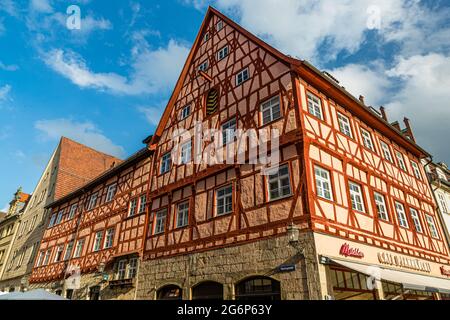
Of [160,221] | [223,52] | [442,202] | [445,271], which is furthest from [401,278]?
[223,52]

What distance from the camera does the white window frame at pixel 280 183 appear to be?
9719 millimetres

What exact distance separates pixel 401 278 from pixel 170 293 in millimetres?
8401

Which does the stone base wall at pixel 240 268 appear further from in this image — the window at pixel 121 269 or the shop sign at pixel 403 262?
the shop sign at pixel 403 262

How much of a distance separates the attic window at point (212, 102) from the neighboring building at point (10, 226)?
25.6 m

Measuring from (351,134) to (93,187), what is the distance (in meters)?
17.0

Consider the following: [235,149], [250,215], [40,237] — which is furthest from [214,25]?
[40,237]

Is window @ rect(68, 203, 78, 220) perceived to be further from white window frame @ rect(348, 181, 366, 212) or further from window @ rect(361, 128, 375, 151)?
window @ rect(361, 128, 375, 151)

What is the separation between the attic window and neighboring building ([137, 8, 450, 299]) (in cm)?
7

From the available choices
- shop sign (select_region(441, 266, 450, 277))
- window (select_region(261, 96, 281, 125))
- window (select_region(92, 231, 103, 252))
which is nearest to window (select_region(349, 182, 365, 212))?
window (select_region(261, 96, 281, 125))

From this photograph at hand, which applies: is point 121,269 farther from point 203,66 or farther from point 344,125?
point 344,125

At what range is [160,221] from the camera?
1450 cm

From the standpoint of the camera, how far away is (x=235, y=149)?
1194 centimetres

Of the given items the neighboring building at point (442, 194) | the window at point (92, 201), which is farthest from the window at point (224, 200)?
the neighboring building at point (442, 194)

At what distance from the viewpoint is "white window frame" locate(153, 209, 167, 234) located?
46.5 feet
